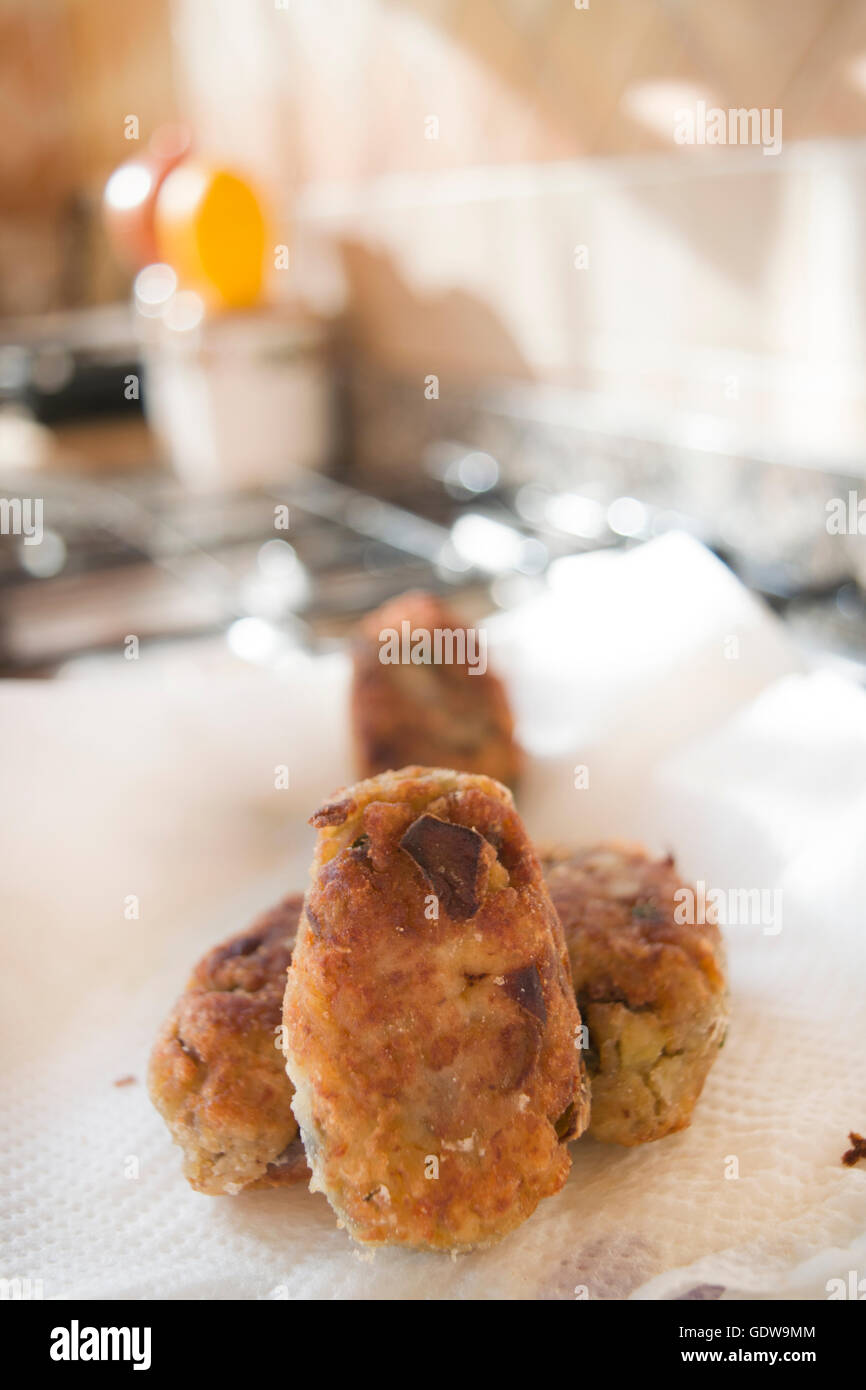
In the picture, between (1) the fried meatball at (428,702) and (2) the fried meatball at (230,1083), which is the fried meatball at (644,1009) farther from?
(1) the fried meatball at (428,702)

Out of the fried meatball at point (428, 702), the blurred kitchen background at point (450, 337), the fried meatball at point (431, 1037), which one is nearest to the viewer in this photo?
the fried meatball at point (431, 1037)

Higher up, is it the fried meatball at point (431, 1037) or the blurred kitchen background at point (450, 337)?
the blurred kitchen background at point (450, 337)

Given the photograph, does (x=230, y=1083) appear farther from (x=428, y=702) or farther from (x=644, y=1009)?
(x=428, y=702)

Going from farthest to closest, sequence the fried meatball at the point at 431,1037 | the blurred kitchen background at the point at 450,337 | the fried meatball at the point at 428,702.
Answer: the blurred kitchen background at the point at 450,337
the fried meatball at the point at 428,702
the fried meatball at the point at 431,1037

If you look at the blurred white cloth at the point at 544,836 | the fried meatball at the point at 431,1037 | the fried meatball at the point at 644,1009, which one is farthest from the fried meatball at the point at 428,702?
the fried meatball at the point at 431,1037

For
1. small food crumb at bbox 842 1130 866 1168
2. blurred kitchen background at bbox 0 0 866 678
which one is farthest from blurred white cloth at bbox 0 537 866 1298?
blurred kitchen background at bbox 0 0 866 678

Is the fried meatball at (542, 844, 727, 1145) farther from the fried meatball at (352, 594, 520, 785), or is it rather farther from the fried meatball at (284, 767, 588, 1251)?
the fried meatball at (352, 594, 520, 785)
